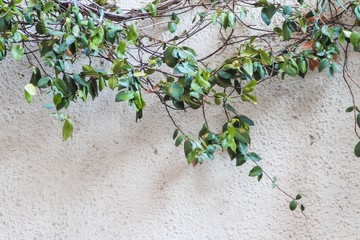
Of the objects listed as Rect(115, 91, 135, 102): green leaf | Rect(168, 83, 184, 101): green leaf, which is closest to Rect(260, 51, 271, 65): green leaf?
Rect(168, 83, 184, 101): green leaf

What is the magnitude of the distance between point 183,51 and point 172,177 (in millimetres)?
352

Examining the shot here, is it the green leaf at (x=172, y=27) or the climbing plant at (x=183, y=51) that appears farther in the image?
the green leaf at (x=172, y=27)

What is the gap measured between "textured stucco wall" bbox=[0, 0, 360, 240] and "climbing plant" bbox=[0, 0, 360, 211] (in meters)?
0.06

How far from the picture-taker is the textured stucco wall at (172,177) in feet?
3.29

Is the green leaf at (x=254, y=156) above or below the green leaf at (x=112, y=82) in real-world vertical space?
below

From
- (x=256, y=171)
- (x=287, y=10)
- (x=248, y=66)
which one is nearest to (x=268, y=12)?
(x=287, y=10)

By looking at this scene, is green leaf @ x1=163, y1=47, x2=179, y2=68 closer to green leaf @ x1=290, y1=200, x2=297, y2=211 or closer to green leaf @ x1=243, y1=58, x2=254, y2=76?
green leaf @ x1=243, y1=58, x2=254, y2=76

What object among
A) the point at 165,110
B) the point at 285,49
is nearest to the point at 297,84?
the point at 285,49

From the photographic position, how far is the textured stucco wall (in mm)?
1004

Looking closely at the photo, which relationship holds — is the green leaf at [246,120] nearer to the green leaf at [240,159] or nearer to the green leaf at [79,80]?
the green leaf at [240,159]

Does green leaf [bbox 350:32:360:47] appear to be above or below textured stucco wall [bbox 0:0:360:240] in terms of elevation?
above

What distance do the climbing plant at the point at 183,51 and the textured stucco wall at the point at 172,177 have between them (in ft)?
0.19

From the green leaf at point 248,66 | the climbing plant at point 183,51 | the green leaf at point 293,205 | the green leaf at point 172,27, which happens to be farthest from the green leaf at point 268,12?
the green leaf at point 293,205

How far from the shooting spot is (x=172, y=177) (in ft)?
3.35
